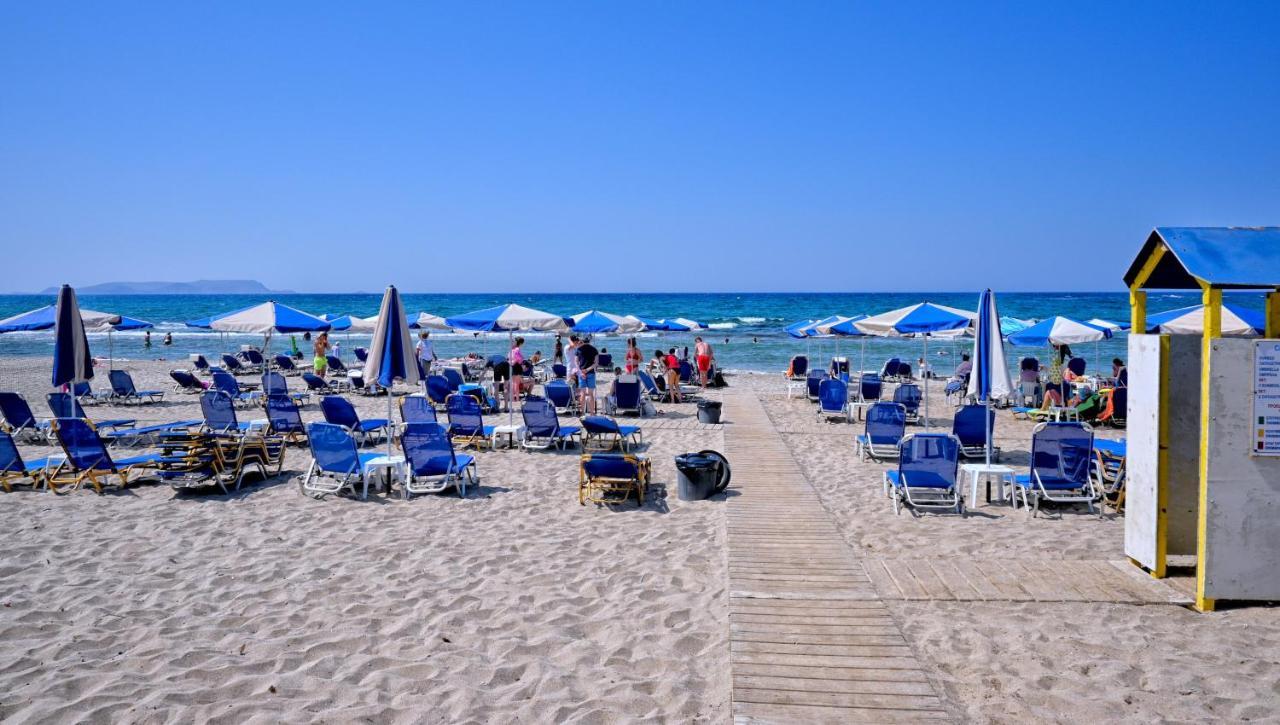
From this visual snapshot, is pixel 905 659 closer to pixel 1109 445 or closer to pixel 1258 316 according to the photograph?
pixel 1109 445

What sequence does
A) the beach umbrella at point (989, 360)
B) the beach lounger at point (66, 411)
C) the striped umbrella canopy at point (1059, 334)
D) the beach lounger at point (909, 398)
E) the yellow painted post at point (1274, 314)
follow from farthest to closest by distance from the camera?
the beach lounger at point (909, 398) → the striped umbrella canopy at point (1059, 334) → the beach lounger at point (66, 411) → the beach umbrella at point (989, 360) → the yellow painted post at point (1274, 314)

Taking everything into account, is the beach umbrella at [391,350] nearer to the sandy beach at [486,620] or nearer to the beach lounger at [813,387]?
the sandy beach at [486,620]

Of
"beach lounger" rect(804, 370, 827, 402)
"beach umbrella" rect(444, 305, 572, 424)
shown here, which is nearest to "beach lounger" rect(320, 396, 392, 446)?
"beach umbrella" rect(444, 305, 572, 424)

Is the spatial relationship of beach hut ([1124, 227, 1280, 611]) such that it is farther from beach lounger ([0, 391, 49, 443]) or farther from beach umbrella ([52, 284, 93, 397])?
beach lounger ([0, 391, 49, 443])

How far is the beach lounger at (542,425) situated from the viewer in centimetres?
1016

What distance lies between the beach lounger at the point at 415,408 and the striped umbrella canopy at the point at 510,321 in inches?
129

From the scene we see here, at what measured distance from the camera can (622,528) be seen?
22.1ft

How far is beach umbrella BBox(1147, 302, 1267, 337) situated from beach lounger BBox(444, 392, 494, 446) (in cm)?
882

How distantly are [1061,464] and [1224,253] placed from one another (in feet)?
10.1

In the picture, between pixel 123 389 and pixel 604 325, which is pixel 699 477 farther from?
pixel 123 389

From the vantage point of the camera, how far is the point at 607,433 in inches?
426

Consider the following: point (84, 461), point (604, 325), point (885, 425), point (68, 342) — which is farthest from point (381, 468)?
point (604, 325)

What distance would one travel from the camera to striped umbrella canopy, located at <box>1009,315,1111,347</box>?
1332cm

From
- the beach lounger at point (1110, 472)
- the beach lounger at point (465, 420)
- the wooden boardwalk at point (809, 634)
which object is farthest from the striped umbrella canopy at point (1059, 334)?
the beach lounger at point (465, 420)
